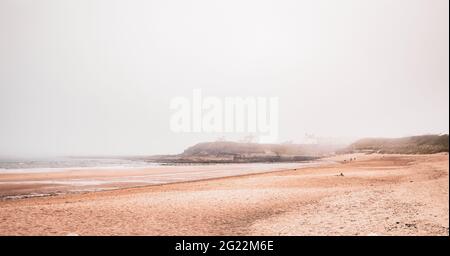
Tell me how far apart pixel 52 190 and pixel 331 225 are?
2465 cm

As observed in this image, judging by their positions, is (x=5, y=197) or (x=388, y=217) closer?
(x=388, y=217)

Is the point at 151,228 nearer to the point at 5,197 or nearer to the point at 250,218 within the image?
the point at 250,218

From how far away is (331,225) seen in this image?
1317cm

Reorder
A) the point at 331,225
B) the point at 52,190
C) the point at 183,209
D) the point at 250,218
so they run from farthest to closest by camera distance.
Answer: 1. the point at 52,190
2. the point at 183,209
3. the point at 250,218
4. the point at 331,225

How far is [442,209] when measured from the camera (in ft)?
48.3

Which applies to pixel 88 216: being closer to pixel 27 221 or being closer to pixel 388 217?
pixel 27 221
